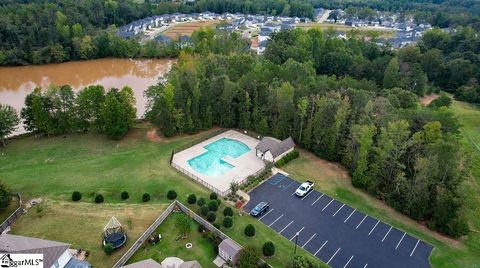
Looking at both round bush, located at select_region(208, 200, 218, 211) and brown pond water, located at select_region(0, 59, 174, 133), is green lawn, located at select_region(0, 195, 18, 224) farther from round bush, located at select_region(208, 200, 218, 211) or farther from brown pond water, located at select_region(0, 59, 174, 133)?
brown pond water, located at select_region(0, 59, 174, 133)

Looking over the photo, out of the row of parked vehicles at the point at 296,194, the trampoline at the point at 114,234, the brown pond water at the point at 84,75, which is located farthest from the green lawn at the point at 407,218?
the brown pond water at the point at 84,75

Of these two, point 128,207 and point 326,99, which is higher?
point 326,99

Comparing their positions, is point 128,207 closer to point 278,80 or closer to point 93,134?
point 93,134

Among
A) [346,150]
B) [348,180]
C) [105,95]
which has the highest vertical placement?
[105,95]

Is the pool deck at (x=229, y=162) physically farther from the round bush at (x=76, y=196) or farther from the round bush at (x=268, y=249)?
the round bush at (x=76, y=196)

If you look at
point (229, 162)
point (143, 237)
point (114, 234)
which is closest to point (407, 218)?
point (229, 162)

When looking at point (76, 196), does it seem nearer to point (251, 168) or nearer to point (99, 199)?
A: point (99, 199)

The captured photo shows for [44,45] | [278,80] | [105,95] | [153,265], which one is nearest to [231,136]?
[278,80]
